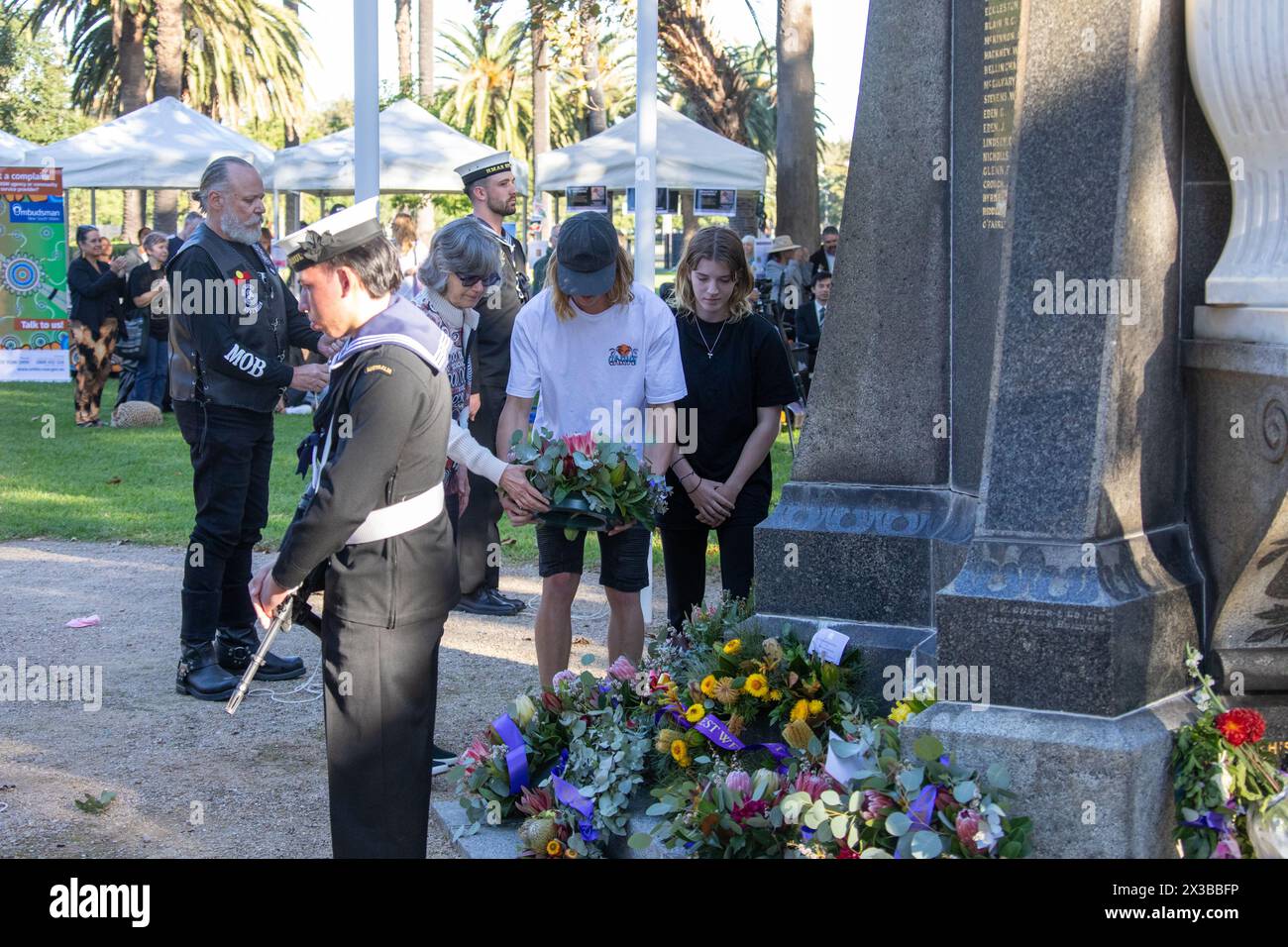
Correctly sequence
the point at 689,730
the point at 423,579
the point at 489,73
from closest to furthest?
1. the point at 423,579
2. the point at 689,730
3. the point at 489,73

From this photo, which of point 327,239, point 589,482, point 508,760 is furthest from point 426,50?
point 327,239

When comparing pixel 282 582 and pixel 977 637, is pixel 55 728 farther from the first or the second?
pixel 977 637

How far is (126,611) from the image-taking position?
7.95 m

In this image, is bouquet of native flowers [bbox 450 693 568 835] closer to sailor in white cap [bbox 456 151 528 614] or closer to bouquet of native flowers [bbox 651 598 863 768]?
bouquet of native flowers [bbox 651 598 863 768]

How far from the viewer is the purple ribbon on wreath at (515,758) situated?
15.3 feet

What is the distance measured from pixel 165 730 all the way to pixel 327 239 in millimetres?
2901

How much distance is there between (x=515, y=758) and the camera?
4664mm

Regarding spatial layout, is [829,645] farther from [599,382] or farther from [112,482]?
[112,482]

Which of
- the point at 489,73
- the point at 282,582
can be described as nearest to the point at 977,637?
the point at 282,582

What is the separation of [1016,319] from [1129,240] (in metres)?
0.35

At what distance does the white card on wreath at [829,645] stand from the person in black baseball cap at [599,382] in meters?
0.90

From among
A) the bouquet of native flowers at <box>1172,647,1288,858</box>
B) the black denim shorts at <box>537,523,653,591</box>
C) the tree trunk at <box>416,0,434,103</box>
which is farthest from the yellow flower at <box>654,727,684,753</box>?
the tree trunk at <box>416,0,434,103</box>

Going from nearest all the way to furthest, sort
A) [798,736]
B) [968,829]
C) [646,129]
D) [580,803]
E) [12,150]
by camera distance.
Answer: [968,829] < [798,736] < [580,803] < [646,129] < [12,150]

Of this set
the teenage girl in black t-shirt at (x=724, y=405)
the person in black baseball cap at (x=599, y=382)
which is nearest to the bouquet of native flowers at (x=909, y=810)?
the person in black baseball cap at (x=599, y=382)
